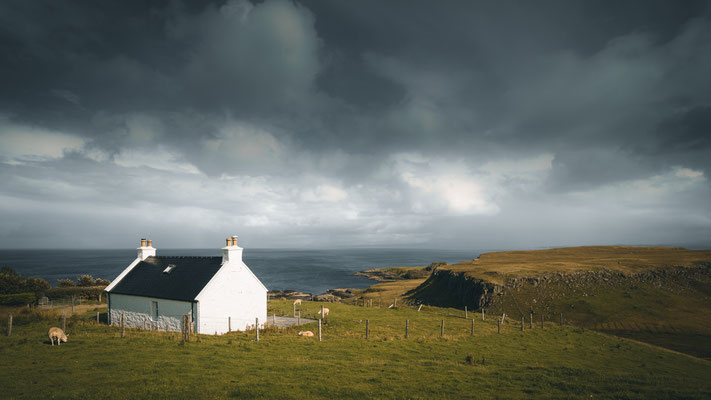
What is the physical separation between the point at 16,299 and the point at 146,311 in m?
35.7

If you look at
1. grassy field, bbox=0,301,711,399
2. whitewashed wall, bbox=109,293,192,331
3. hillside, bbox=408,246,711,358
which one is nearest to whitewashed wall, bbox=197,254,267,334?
whitewashed wall, bbox=109,293,192,331

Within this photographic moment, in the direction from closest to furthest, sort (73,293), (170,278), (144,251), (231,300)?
(231,300) → (170,278) → (144,251) → (73,293)

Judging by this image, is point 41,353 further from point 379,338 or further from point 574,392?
point 574,392

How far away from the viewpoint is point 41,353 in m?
20.4

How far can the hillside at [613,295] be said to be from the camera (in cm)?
4372

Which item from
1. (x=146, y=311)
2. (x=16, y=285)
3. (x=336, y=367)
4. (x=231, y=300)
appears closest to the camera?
(x=336, y=367)

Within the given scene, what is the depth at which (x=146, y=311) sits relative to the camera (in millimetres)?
32438

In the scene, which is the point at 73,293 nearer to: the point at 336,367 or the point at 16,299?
the point at 16,299

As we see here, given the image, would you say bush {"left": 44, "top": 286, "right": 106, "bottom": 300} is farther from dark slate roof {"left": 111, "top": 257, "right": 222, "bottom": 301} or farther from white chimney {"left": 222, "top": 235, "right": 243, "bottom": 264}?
white chimney {"left": 222, "top": 235, "right": 243, "bottom": 264}

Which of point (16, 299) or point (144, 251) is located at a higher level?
point (144, 251)

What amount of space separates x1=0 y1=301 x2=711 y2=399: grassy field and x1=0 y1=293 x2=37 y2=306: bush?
25.7 m

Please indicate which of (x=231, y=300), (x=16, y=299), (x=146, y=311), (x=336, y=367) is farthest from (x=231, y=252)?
(x=16, y=299)

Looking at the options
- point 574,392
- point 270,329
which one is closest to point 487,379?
point 574,392

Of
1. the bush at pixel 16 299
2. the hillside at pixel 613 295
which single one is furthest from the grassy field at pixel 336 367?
the bush at pixel 16 299
